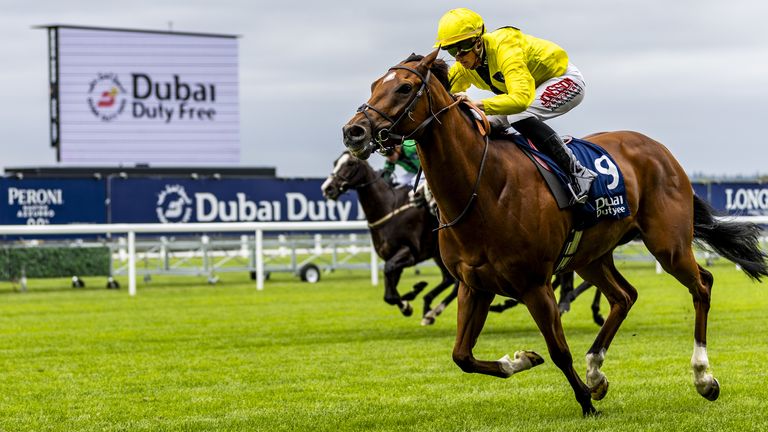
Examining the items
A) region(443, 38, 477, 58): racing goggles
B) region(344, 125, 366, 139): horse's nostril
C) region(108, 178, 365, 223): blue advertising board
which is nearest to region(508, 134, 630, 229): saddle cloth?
region(443, 38, 477, 58): racing goggles

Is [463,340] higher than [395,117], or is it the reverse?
[395,117]

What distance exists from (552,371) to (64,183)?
13.5 metres

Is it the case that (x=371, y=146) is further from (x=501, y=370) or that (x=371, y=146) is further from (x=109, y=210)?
(x=109, y=210)

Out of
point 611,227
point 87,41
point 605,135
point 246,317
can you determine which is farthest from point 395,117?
point 87,41

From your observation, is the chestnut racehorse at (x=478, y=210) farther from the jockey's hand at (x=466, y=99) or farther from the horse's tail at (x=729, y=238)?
the horse's tail at (x=729, y=238)

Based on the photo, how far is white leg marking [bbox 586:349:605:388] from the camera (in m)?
6.14

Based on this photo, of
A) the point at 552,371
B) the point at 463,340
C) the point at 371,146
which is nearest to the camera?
the point at 371,146

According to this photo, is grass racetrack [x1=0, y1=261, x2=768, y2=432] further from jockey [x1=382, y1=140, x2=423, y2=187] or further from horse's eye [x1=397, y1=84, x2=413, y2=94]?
horse's eye [x1=397, y1=84, x2=413, y2=94]

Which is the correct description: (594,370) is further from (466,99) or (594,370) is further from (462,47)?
(462,47)

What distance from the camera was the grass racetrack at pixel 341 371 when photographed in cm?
604

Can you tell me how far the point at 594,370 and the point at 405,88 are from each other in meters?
1.86

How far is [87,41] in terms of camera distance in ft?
95.6

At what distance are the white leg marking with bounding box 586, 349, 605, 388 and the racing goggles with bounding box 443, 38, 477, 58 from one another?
5.75 feet

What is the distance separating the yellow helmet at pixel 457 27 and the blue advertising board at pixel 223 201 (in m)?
14.9
